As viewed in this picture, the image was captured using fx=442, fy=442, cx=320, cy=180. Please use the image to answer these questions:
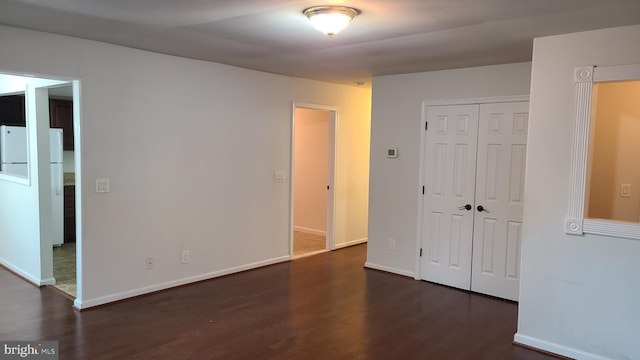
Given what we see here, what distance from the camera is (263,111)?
5379 millimetres

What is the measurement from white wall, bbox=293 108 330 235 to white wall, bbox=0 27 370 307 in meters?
1.48

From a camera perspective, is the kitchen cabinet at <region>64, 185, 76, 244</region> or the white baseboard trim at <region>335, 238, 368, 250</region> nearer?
→ the kitchen cabinet at <region>64, 185, 76, 244</region>

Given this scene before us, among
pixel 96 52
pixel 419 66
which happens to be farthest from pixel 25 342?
pixel 419 66

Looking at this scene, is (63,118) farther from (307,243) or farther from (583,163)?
(583,163)

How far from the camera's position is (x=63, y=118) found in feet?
21.4

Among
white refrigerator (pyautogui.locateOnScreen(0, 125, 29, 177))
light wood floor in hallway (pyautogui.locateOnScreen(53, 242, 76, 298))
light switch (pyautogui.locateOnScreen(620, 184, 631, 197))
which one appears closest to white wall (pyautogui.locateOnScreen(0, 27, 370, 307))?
light wood floor in hallway (pyautogui.locateOnScreen(53, 242, 76, 298))

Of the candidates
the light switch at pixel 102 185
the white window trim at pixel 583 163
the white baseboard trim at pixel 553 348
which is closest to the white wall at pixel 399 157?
the white window trim at pixel 583 163

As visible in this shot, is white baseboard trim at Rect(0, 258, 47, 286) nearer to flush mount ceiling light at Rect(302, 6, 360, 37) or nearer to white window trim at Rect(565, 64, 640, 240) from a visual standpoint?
flush mount ceiling light at Rect(302, 6, 360, 37)

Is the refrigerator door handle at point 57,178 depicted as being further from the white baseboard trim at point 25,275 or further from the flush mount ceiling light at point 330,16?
the flush mount ceiling light at point 330,16

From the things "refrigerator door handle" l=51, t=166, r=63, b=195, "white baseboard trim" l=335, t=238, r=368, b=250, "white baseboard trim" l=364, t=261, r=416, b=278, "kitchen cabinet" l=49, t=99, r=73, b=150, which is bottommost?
"white baseboard trim" l=364, t=261, r=416, b=278

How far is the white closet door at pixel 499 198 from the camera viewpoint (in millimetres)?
4395

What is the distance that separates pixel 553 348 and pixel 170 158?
150 inches

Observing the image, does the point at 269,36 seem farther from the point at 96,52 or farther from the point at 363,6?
the point at 96,52

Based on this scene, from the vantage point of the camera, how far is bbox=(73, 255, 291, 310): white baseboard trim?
13.1 feet
